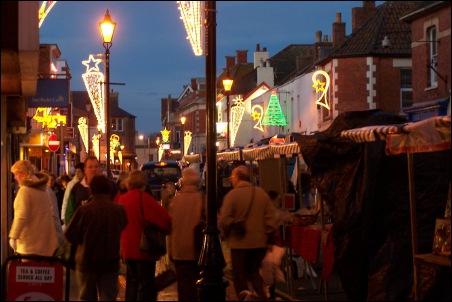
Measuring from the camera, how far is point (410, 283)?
12508 mm

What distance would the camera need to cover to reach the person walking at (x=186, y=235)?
12008 millimetres

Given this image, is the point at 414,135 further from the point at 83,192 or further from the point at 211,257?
the point at 83,192

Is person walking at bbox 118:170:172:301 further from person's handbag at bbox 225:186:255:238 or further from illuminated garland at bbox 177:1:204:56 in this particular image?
illuminated garland at bbox 177:1:204:56

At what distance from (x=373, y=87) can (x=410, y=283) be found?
28683 millimetres

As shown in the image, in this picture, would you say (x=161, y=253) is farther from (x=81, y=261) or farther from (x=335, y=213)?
(x=335, y=213)

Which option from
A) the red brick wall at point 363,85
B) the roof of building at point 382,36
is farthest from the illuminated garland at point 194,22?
the roof of building at point 382,36

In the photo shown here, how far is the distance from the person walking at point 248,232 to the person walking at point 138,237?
43.6 inches

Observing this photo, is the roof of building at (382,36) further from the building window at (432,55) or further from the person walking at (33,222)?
the person walking at (33,222)

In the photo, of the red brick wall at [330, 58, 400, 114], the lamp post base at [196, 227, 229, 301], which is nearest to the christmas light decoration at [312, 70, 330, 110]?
the red brick wall at [330, 58, 400, 114]

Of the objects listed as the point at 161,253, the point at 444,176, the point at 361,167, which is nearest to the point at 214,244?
the point at 161,253

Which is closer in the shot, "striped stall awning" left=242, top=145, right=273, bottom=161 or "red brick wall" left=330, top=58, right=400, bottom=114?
"striped stall awning" left=242, top=145, right=273, bottom=161

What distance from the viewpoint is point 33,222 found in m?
11.6

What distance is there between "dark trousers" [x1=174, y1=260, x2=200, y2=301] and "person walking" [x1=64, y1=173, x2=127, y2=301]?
1728mm

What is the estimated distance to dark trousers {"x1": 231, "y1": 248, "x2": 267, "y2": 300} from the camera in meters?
12.5
